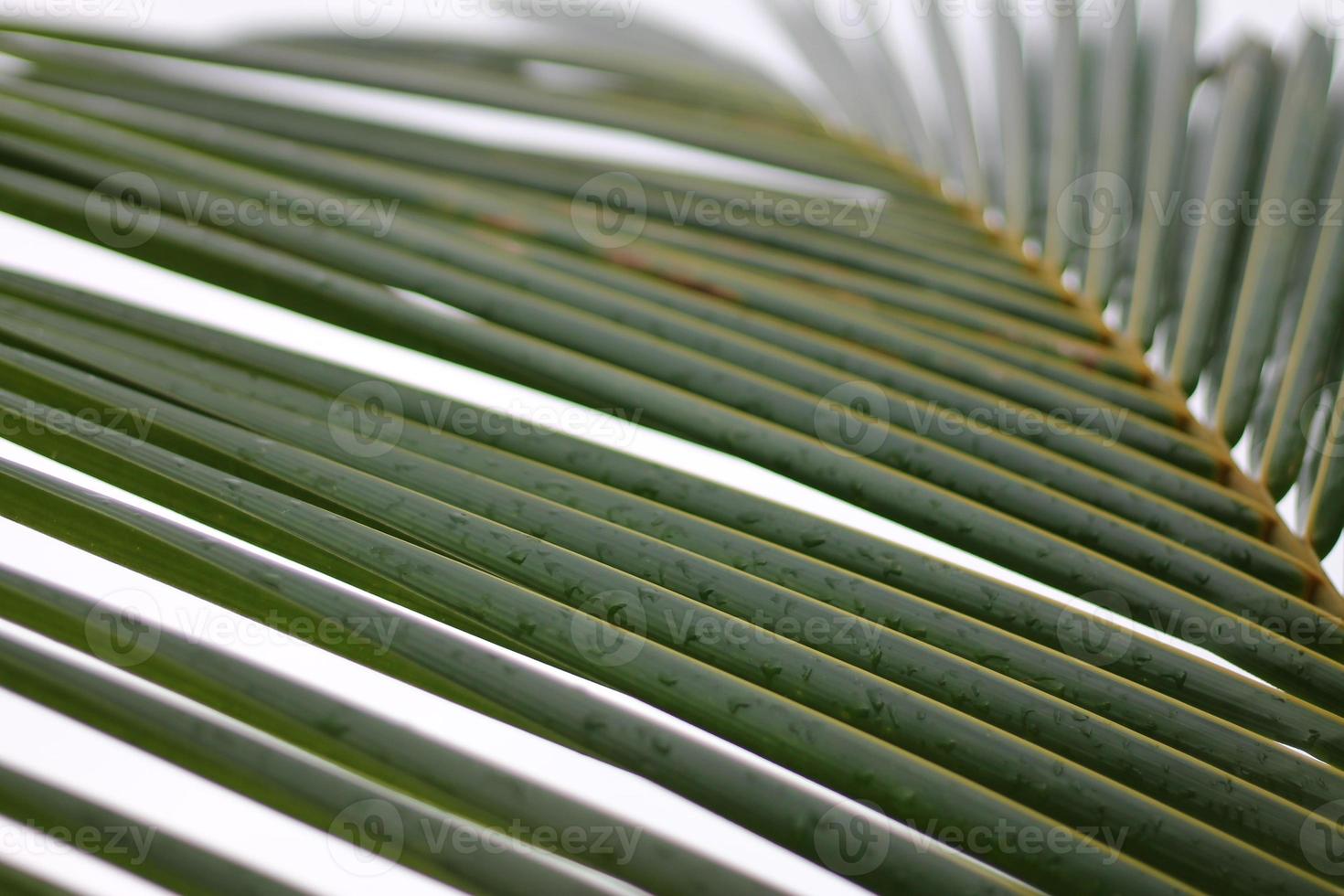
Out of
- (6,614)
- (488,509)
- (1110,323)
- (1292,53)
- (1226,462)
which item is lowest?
(6,614)

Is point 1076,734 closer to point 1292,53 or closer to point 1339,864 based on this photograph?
point 1339,864

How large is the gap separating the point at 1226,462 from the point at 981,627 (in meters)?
0.29

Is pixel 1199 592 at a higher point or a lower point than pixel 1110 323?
lower

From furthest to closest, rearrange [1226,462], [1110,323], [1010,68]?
[1010,68], [1110,323], [1226,462]

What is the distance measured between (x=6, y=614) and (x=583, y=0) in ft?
3.44

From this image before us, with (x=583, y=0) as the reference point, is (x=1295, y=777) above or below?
below

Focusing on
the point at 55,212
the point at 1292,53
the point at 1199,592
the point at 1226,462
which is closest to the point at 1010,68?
the point at 1292,53

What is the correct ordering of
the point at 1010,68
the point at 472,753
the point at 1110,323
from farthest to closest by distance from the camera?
1. the point at 1010,68
2. the point at 1110,323
3. the point at 472,753

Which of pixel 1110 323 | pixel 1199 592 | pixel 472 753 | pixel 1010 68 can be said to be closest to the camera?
pixel 472 753

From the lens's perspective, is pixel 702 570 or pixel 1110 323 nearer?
pixel 702 570

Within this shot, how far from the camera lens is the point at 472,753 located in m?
0.35

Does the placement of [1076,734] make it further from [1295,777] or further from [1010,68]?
[1010,68]

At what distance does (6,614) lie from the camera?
1.15 ft

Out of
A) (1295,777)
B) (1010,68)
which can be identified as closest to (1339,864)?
(1295,777)
